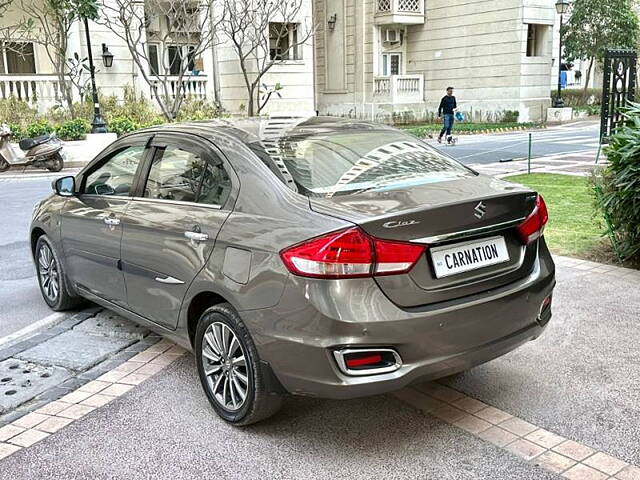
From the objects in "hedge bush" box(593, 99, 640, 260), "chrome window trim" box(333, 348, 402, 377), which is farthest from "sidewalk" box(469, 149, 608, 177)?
"chrome window trim" box(333, 348, 402, 377)

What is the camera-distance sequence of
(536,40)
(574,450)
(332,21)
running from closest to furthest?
(574,450), (536,40), (332,21)

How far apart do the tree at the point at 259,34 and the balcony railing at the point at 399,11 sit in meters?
6.59

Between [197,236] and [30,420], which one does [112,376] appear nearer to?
[30,420]

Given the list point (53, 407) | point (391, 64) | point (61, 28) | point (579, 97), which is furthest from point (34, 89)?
point (579, 97)

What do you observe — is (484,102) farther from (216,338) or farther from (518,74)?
(216,338)

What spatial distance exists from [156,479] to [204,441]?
15.9 inches

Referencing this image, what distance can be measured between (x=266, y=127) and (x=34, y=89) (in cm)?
2066

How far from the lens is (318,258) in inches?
127

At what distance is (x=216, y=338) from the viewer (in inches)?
152

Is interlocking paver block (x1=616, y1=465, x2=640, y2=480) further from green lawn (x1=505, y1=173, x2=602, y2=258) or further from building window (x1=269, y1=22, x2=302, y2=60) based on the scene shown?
building window (x1=269, y1=22, x2=302, y2=60)

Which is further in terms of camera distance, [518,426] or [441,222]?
[518,426]

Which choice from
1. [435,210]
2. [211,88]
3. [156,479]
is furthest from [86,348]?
[211,88]

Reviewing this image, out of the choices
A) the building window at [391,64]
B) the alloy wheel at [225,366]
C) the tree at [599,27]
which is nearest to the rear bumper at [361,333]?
the alloy wheel at [225,366]

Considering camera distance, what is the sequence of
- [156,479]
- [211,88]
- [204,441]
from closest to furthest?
[156,479]
[204,441]
[211,88]
